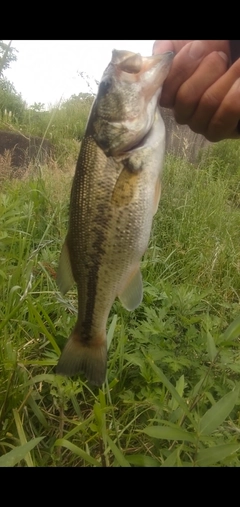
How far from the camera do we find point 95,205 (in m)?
1.45

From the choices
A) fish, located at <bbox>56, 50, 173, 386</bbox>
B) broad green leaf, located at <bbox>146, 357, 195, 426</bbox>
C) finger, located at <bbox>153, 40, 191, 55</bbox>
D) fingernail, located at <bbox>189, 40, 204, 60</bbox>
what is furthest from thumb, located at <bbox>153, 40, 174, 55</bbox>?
broad green leaf, located at <bbox>146, 357, 195, 426</bbox>

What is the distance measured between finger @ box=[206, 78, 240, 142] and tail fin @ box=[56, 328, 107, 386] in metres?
0.95

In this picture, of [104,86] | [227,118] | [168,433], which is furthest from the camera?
[227,118]

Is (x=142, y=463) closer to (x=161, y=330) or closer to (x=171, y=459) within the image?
(x=171, y=459)

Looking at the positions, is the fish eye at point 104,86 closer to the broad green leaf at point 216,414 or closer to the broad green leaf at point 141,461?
the broad green leaf at point 216,414

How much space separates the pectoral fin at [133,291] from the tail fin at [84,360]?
18cm

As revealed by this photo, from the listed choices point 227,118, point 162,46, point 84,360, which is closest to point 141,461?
point 84,360

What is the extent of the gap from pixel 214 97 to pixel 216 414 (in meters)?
1.12

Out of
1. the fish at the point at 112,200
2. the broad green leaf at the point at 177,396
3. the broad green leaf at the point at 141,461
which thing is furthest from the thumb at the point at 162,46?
the broad green leaf at the point at 141,461

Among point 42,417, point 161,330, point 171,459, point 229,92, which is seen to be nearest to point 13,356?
point 42,417

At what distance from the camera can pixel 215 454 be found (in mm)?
1336

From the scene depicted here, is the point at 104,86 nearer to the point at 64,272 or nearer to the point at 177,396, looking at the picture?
the point at 64,272

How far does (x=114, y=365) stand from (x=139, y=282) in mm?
840

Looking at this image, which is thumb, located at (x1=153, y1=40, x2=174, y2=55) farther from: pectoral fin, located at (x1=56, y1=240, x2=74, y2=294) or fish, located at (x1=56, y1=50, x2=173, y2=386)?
pectoral fin, located at (x1=56, y1=240, x2=74, y2=294)
